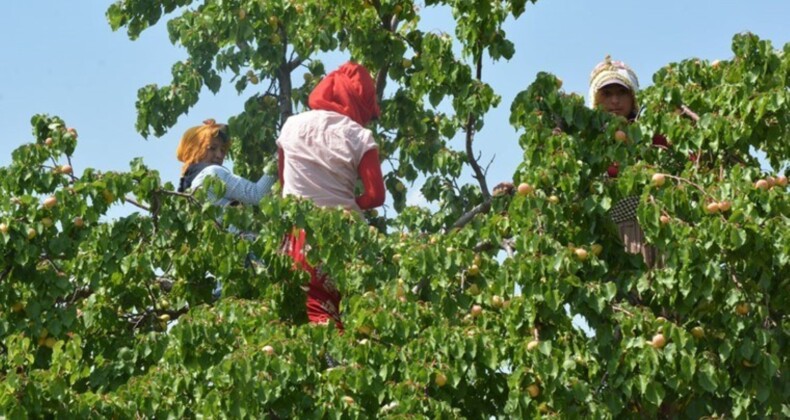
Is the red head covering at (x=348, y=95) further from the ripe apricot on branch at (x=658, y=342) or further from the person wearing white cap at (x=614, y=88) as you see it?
the ripe apricot on branch at (x=658, y=342)

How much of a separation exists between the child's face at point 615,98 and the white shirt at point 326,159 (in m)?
1.17

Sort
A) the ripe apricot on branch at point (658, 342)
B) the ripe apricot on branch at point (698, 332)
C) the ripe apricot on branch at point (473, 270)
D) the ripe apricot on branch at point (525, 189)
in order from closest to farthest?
the ripe apricot on branch at point (658, 342) < the ripe apricot on branch at point (698, 332) < the ripe apricot on branch at point (525, 189) < the ripe apricot on branch at point (473, 270)

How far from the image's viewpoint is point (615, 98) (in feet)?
31.3

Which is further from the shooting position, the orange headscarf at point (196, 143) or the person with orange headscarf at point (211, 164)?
the orange headscarf at point (196, 143)

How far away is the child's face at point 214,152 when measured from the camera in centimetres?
1062

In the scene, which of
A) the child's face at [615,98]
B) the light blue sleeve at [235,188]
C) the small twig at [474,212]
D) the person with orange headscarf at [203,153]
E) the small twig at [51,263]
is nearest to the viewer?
the small twig at [51,263]

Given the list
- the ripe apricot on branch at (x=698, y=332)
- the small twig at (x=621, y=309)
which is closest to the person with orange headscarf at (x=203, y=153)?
the small twig at (x=621, y=309)

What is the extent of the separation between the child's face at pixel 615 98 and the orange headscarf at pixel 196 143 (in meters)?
2.33

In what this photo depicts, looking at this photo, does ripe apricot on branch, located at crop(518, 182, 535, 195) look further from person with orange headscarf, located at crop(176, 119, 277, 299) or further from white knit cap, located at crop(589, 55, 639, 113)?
person with orange headscarf, located at crop(176, 119, 277, 299)

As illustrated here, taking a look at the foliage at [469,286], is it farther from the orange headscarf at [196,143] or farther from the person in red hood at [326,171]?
the orange headscarf at [196,143]

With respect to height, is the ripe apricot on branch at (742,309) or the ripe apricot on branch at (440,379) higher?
the ripe apricot on branch at (742,309)

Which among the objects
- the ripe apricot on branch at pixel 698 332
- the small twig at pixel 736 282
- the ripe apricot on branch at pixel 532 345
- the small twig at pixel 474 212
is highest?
the small twig at pixel 474 212

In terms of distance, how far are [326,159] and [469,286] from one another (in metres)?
1.03

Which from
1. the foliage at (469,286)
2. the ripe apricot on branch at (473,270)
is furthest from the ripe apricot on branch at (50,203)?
the ripe apricot on branch at (473,270)
